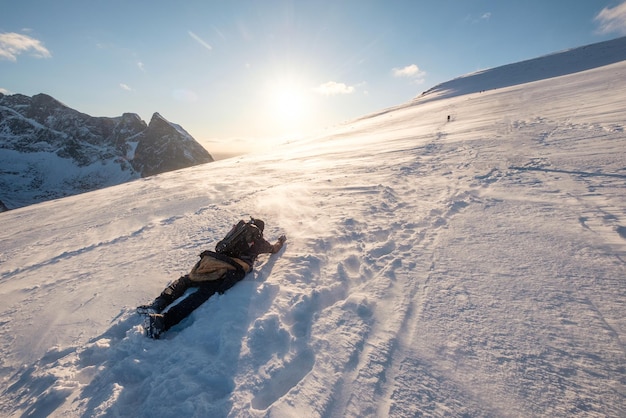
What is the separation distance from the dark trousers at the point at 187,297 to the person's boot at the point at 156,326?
0.04 m

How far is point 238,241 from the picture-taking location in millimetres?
4156

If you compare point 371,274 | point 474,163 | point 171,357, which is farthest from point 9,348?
point 474,163

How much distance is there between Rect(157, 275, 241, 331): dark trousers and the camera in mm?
3184

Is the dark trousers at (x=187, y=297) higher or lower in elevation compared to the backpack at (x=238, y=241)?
lower

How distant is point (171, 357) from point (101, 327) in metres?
1.36

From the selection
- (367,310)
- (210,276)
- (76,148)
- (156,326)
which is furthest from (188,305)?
(76,148)

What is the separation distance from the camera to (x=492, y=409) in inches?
82.5

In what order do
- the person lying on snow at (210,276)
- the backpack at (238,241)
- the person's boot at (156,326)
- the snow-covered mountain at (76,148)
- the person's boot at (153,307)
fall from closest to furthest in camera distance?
the person's boot at (156,326) → the person lying on snow at (210,276) → the person's boot at (153,307) → the backpack at (238,241) → the snow-covered mountain at (76,148)

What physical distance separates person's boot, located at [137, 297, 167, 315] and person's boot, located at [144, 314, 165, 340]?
38 centimetres

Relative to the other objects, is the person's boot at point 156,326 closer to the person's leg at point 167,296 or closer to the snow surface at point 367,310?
the snow surface at point 367,310

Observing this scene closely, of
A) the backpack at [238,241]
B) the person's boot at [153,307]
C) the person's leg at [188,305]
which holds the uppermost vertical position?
the backpack at [238,241]

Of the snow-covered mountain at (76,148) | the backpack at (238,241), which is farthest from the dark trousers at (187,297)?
the snow-covered mountain at (76,148)

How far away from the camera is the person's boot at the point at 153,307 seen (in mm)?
3428

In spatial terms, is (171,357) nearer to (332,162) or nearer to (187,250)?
(187,250)
